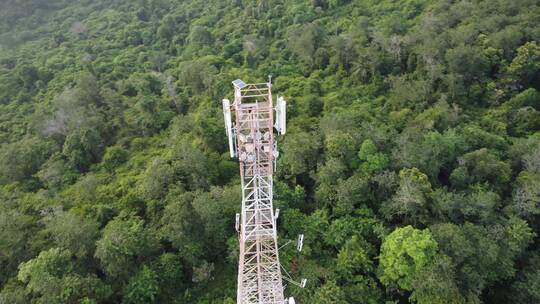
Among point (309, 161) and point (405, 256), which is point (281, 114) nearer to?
point (405, 256)

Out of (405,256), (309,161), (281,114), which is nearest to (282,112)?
(281,114)

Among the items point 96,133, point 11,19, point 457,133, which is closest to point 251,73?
point 96,133

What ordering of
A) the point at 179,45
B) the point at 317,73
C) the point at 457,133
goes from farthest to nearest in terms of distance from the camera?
1. the point at 179,45
2. the point at 317,73
3. the point at 457,133

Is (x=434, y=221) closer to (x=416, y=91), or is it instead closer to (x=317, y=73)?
(x=416, y=91)

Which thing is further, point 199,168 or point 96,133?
point 96,133

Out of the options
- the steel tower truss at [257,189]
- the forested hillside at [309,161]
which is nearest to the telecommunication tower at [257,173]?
the steel tower truss at [257,189]

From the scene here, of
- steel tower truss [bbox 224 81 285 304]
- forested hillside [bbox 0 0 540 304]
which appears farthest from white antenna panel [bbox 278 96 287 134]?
forested hillside [bbox 0 0 540 304]

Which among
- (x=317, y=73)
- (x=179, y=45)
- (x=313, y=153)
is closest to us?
(x=313, y=153)

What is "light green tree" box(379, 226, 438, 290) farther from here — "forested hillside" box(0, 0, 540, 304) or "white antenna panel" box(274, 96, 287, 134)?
"white antenna panel" box(274, 96, 287, 134)
